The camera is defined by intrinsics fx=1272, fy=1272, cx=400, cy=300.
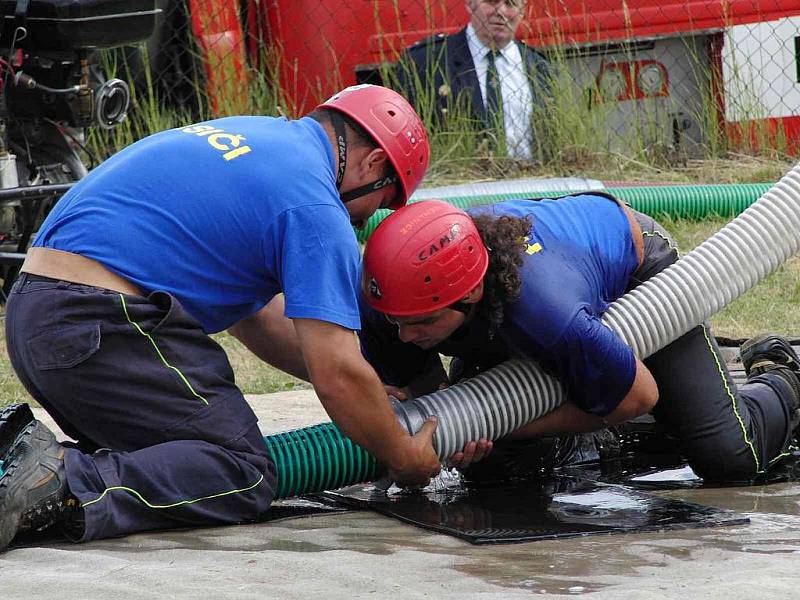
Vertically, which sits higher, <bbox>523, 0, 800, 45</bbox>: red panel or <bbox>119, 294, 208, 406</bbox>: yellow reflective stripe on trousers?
<bbox>523, 0, 800, 45</bbox>: red panel

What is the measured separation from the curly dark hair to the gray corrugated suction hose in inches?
10.4

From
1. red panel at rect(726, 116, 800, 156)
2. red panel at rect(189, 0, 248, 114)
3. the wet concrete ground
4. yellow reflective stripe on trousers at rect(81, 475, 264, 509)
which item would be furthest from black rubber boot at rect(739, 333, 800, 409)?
red panel at rect(189, 0, 248, 114)

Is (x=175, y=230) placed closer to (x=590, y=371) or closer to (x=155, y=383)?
(x=155, y=383)

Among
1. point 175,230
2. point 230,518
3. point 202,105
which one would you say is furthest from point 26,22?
point 230,518

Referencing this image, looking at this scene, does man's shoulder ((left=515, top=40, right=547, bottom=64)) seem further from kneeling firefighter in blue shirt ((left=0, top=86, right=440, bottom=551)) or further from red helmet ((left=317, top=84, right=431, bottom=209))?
kneeling firefighter in blue shirt ((left=0, top=86, right=440, bottom=551))

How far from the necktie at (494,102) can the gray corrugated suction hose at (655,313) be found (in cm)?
494

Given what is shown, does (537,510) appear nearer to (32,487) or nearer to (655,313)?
(655,313)

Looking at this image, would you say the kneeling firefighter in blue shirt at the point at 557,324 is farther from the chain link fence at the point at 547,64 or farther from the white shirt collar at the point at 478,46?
the chain link fence at the point at 547,64

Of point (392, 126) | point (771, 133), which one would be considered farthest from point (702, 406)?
point (771, 133)

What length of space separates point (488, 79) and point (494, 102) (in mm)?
273

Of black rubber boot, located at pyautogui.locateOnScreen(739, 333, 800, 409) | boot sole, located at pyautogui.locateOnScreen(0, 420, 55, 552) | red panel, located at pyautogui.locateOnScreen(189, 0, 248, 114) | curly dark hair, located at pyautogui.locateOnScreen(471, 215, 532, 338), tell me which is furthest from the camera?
red panel, located at pyautogui.locateOnScreen(189, 0, 248, 114)

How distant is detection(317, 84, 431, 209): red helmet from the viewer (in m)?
4.18

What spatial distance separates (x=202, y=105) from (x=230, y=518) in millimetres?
6190

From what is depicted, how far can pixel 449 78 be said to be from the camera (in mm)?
9594
